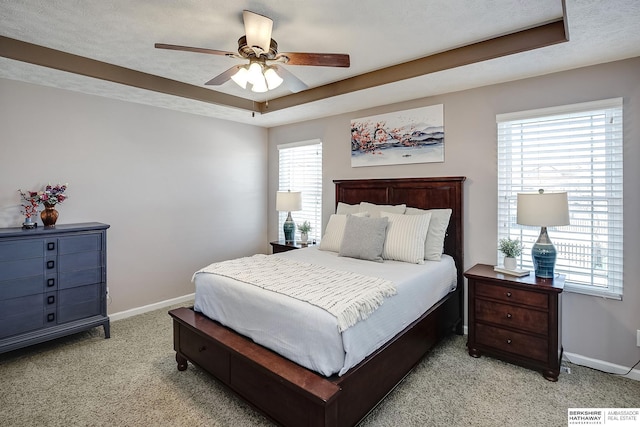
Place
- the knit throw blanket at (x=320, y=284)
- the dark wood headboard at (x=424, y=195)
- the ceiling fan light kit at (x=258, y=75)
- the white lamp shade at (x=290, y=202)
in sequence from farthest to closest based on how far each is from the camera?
the white lamp shade at (x=290, y=202)
the dark wood headboard at (x=424, y=195)
the ceiling fan light kit at (x=258, y=75)
the knit throw blanket at (x=320, y=284)

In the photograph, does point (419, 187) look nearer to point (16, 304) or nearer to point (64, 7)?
point (64, 7)

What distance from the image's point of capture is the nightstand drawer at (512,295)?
8.16 ft

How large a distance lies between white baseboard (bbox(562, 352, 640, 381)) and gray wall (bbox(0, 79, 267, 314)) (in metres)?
4.02

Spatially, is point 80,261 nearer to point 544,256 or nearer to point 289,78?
point 289,78

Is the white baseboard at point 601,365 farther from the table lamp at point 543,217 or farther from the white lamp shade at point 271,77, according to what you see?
the white lamp shade at point 271,77

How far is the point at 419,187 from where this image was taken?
3551 millimetres

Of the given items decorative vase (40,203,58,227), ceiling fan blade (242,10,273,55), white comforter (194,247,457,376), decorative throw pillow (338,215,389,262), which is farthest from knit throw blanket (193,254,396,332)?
decorative vase (40,203,58,227)

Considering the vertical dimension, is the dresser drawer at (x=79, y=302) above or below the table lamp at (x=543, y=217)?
below

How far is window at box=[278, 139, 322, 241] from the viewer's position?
4.63 metres

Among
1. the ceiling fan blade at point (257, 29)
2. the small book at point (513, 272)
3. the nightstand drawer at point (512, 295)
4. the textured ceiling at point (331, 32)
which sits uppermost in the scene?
the textured ceiling at point (331, 32)

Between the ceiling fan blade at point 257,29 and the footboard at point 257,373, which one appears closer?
the footboard at point 257,373

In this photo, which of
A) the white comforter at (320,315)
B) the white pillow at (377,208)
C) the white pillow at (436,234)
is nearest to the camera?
the white comforter at (320,315)

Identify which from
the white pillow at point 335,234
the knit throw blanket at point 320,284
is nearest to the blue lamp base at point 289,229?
the white pillow at point 335,234

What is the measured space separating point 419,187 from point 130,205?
3280 millimetres
